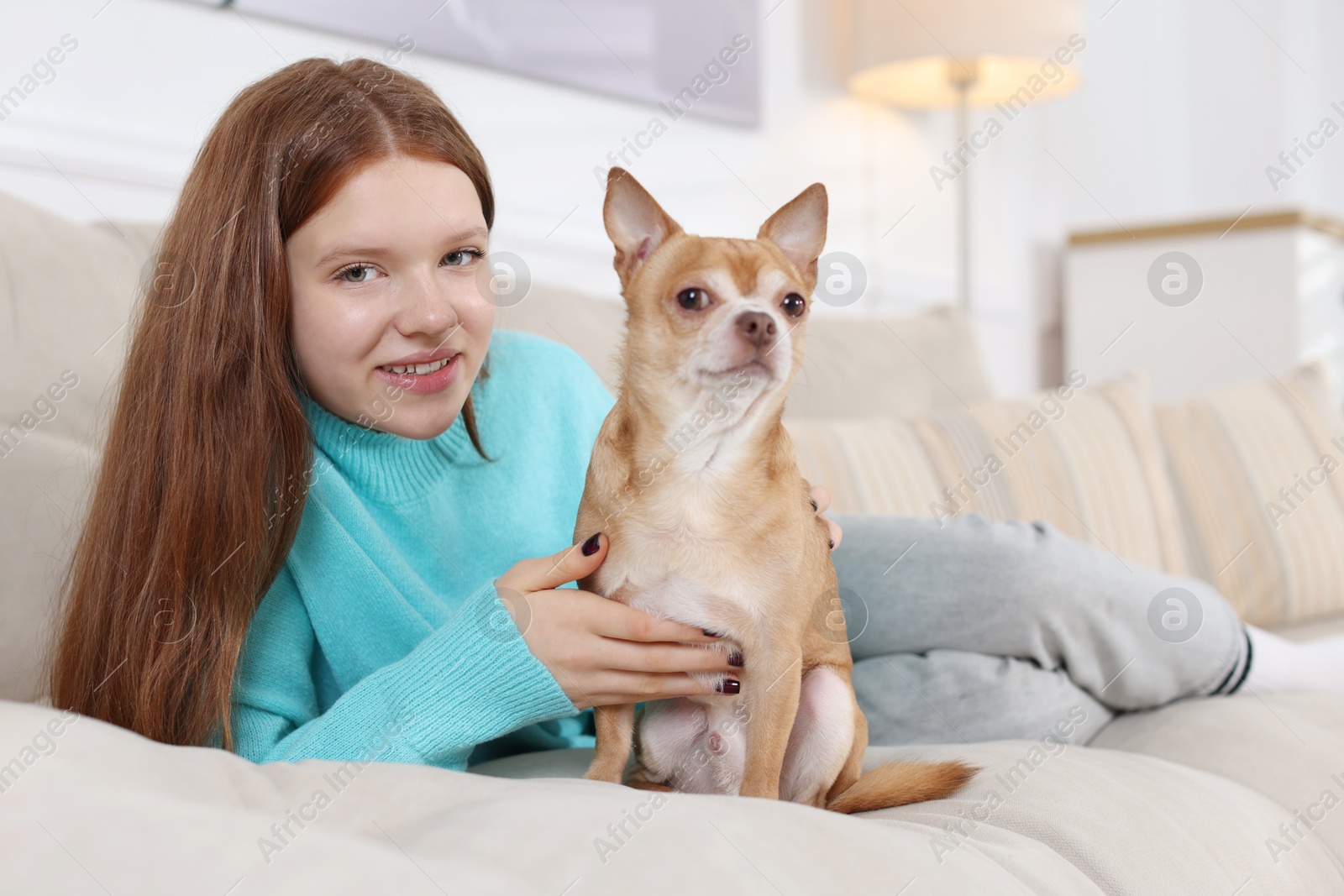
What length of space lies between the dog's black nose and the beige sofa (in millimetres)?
312

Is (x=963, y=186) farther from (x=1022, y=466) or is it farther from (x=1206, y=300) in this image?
(x=1022, y=466)

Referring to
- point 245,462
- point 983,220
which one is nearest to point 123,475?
point 245,462

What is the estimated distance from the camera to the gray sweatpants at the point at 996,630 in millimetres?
1188

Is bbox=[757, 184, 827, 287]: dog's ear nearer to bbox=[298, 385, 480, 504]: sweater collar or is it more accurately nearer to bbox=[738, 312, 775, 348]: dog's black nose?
bbox=[738, 312, 775, 348]: dog's black nose

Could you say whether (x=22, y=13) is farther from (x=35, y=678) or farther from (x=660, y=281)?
(x=660, y=281)

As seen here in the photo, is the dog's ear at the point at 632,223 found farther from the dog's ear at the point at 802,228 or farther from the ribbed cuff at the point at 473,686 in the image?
the ribbed cuff at the point at 473,686

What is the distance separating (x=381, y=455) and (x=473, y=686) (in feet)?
1.14

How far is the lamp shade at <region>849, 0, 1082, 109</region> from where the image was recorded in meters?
2.68

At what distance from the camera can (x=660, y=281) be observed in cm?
81

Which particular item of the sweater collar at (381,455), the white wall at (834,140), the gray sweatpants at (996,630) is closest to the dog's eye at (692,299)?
the sweater collar at (381,455)

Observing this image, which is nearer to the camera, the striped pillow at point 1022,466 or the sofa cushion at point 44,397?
the sofa cushion at point 44,397

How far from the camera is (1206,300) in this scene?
135 inches

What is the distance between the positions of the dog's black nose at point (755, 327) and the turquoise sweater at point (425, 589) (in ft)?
1.02

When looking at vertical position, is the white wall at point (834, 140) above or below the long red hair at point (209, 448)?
above
